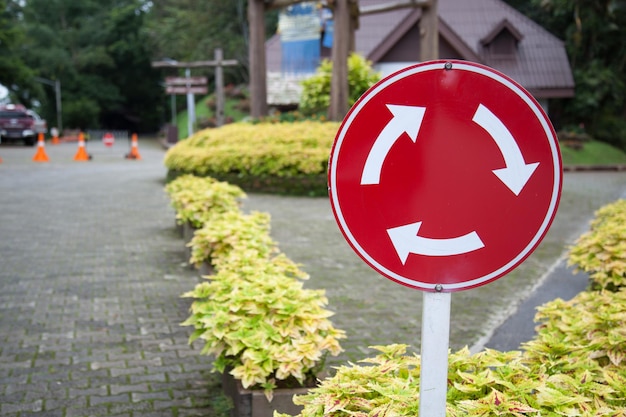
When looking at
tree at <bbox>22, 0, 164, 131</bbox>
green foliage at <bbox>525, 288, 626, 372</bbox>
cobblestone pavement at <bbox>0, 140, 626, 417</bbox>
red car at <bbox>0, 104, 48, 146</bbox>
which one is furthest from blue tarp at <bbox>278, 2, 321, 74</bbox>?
tree at <bbox>22, 0, 164, 131</bbox>

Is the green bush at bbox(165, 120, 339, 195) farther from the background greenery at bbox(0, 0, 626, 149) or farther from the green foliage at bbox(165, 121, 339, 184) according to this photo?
the background greenery at bbox(0, 0, 626, 149)

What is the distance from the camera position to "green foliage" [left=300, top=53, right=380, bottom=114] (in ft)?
63.6

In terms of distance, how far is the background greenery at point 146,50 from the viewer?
31.0m

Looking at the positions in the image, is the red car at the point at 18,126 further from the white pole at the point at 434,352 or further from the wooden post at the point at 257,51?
the white pole at the point at 434,352

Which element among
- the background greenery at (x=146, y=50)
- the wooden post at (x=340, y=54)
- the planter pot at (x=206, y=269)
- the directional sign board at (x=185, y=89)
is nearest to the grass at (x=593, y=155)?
the background greenery at (x=146, y=50)

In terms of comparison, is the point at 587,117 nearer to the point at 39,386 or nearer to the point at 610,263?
the point at 610,263

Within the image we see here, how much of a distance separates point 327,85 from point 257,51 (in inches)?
108

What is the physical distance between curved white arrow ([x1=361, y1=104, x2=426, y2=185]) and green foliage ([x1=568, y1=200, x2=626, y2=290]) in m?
3.66

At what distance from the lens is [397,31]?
27.5 m

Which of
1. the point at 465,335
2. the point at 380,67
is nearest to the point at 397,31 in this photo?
the point at 380,67

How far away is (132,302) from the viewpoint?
6301 mm

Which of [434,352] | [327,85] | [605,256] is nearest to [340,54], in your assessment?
[327,85]

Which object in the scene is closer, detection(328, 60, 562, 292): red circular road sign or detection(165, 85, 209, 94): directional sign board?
detection(328, 60, 562, 292): red circular road sign

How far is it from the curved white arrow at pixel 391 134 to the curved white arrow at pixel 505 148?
17 centimetres
